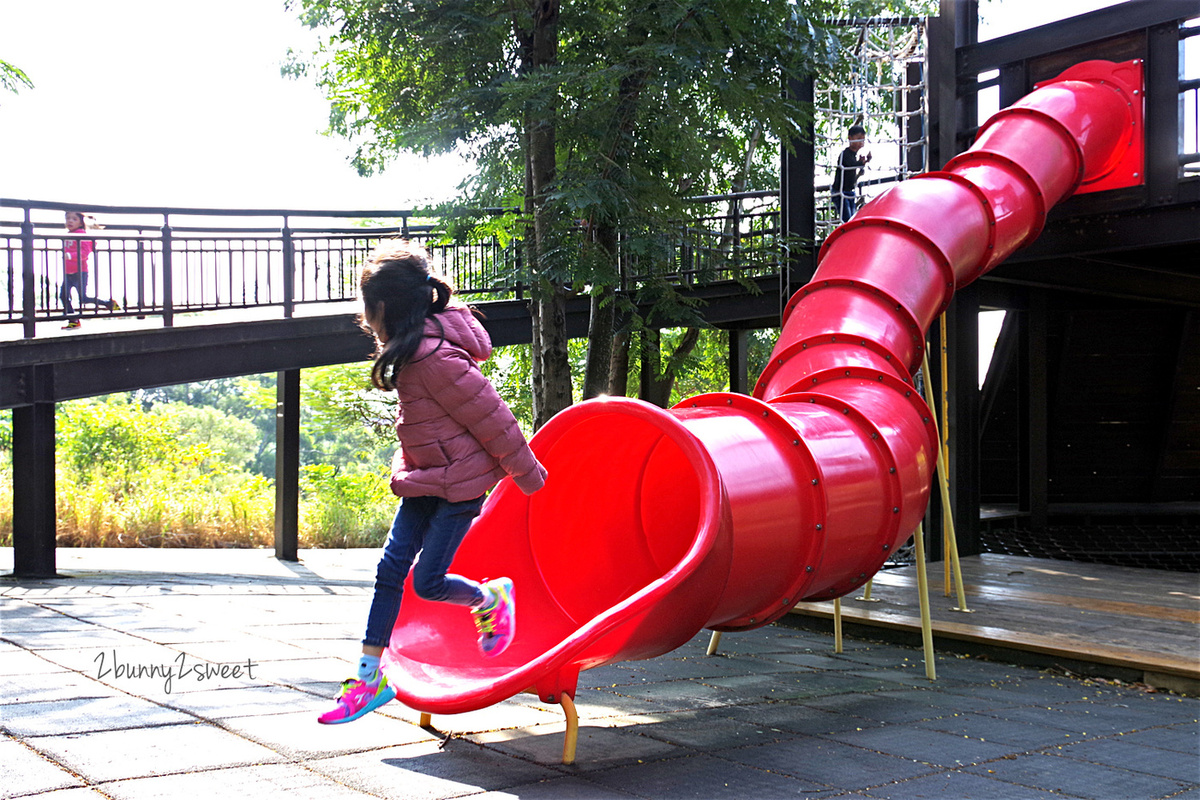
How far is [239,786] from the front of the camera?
9.93ft

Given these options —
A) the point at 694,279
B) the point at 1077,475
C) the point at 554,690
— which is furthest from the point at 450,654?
the point at 1077,475

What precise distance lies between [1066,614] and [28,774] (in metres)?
5.80

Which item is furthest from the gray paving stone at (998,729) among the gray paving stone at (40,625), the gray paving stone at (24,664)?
the gray paving stone at (40,625)

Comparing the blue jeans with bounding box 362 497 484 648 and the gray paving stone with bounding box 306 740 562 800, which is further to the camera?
the blue jeans with bounding box 362 497 484 648

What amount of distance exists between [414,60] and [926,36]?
15.3ft

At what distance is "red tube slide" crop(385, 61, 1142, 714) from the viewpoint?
3.72 meters

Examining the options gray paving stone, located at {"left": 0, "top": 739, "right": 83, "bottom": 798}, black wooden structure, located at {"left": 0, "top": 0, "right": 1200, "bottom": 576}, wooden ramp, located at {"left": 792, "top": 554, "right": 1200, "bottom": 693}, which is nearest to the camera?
gray paving stone, located at {"left": 0, "top": 739, "right": 83, "bottom": 798}

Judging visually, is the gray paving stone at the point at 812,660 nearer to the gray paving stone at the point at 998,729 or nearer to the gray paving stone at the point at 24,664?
the gray paving stone at the point at 998,729

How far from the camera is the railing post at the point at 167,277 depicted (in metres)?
10.4

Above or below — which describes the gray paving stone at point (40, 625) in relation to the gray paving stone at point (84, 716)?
below

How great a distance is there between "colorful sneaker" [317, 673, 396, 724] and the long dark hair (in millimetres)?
1047

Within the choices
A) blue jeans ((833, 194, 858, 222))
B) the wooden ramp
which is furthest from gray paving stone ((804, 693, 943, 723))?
blue jeans ((833, 194, 858, 222))

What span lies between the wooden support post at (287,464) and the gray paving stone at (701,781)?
8.96m

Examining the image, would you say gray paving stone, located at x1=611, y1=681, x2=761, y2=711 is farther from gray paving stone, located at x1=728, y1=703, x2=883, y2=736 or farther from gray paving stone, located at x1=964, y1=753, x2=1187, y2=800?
gray paving stone, located at x1=964, y1=753, x2=1187, y2=800
